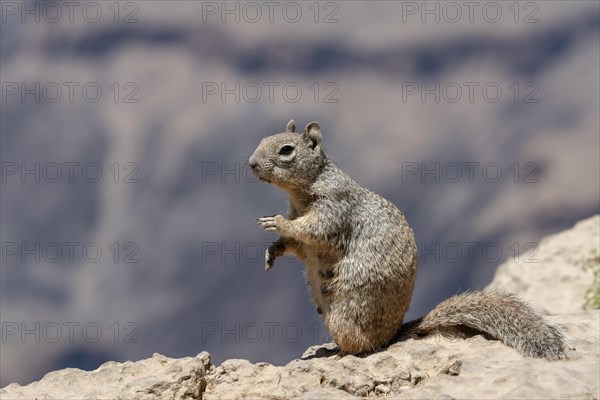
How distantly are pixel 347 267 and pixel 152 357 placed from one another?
7.36 ft

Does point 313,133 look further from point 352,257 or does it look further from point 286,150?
point 352,257

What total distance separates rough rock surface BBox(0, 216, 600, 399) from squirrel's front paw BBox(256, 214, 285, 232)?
55.5 inches

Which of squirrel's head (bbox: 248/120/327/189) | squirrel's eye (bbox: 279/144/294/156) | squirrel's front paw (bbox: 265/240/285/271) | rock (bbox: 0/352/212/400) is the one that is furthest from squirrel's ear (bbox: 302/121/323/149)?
rock (bbox: 0/352/212/400)

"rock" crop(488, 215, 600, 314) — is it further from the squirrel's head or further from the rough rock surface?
the squirrel's head

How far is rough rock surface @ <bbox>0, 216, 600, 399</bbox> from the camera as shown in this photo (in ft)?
21.9

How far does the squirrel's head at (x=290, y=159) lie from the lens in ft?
27.8

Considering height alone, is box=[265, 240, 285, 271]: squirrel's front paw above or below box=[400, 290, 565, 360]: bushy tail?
above

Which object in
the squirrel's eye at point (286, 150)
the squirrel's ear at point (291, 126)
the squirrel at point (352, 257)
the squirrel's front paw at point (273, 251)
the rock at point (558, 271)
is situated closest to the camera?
the squirrel at point (352, 257)

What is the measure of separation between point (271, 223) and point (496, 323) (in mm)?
2542

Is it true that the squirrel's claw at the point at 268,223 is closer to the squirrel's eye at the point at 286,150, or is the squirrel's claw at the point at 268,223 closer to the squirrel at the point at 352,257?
the squirrel at the point at 352,257

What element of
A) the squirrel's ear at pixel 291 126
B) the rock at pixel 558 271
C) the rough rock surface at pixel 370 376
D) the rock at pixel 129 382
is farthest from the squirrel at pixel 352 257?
the rock at pixel 558 271

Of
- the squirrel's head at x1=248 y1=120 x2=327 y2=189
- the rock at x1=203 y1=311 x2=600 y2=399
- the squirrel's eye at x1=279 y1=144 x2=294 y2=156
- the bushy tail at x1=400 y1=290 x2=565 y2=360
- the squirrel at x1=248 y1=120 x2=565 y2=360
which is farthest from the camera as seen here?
the squirrel's eye at x1=279 y1=144 x2=294 y2=156

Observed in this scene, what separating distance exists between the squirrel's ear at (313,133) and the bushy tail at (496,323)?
224cm

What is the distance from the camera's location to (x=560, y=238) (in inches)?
702
